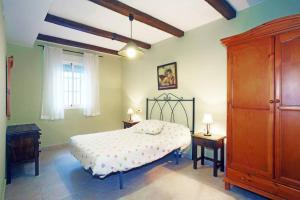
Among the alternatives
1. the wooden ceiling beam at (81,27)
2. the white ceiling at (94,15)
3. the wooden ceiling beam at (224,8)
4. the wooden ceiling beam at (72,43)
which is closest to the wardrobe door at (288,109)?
the wooden ceiling beam at (224,8)

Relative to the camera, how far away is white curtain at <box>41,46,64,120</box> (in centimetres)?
416

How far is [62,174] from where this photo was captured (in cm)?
286

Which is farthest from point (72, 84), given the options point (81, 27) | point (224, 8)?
point (224, 8)

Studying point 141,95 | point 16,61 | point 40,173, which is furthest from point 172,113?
point 16,61

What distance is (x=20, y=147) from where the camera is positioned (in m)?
2.74

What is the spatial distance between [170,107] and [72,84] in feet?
9.12

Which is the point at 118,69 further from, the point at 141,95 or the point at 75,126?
the point at 75,126

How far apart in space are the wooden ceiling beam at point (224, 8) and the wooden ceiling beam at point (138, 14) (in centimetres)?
102

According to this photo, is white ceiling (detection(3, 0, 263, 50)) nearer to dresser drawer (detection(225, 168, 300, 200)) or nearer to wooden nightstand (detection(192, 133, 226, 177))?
wooden nightstand (detection(192, 133, 226, 177))

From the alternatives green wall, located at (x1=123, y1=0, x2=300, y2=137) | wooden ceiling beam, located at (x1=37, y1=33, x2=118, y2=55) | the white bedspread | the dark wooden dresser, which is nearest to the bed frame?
green wall, located at (x1=123, y1=0, x2=300, y2=137)

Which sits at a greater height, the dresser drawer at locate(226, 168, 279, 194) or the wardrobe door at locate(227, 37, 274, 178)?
the wardrobe door at locate(227, 37, 274, 178)

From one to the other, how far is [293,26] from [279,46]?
217 mm

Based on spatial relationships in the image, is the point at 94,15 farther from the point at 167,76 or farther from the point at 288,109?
the point at 288,109

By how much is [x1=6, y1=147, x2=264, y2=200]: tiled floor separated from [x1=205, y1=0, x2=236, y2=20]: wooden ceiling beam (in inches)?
106
